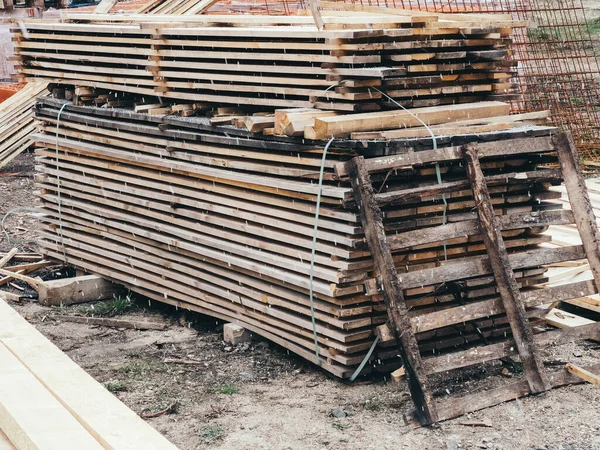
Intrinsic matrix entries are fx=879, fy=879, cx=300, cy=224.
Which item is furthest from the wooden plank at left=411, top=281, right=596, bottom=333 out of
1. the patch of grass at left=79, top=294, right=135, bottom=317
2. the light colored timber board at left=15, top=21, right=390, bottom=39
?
the patch of grass at left=79, top=294, right=135, bottom=317

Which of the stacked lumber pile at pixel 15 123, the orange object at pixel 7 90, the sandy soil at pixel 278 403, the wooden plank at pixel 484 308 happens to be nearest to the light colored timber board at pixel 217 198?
the wooden plank at pixel 484 308

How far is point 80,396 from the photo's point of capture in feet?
14.5

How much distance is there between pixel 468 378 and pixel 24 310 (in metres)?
4.43

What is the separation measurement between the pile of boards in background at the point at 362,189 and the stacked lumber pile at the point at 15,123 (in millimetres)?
6761

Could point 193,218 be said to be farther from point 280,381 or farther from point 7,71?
point 7,71

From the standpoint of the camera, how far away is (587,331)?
20.1ft

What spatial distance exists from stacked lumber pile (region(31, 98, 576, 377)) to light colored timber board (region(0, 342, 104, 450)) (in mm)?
2166

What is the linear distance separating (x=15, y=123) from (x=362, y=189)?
32.6 ft

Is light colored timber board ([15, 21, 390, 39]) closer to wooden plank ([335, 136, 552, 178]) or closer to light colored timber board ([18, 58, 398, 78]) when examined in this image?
light colored timber board ([18, 58, 398, 78])

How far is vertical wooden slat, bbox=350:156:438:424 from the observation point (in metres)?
5.45

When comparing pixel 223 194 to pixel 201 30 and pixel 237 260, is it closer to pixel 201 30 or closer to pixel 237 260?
pixel 237 260

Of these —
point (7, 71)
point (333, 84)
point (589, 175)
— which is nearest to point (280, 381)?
point (333, 84)

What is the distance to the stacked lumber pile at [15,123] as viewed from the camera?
14.0 metres

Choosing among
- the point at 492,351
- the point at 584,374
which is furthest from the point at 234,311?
the point at 584,374
